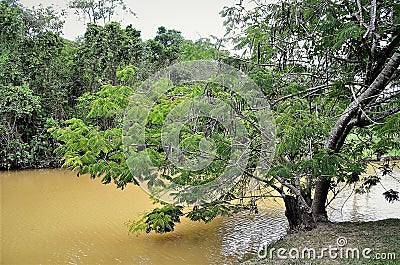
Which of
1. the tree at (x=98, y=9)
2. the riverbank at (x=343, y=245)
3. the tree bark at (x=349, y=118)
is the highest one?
the tree at (x=98, y=9)

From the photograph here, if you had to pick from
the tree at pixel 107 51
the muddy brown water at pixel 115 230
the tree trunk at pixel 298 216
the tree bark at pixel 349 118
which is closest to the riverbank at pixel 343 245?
the tree trunk at pixel 298 216

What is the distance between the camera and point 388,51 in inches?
133

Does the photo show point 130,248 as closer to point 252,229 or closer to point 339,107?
point 252,229

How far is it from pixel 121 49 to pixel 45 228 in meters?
7.46

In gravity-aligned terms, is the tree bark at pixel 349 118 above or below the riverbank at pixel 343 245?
above

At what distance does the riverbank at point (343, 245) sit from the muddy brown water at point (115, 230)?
36.0 inches

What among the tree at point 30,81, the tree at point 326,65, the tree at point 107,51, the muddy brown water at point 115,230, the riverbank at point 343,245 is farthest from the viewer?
the tree at point 107,51

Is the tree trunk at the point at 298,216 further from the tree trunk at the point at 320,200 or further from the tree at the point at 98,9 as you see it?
the tree at the point at 98,9

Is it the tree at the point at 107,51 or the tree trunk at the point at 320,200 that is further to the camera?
the tree at the point at 107,51

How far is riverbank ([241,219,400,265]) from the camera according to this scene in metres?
3.29

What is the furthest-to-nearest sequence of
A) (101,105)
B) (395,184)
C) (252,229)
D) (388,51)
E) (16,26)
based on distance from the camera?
(16,26) → (395,184) → (252,229) → (101,105) → (388,51)

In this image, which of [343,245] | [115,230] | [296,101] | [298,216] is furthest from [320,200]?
[115,230]

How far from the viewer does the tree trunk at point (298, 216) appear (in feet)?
15.1

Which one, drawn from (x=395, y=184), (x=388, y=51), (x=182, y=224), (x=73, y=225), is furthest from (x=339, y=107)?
(x=395, y=184)
